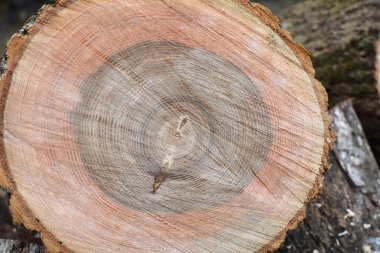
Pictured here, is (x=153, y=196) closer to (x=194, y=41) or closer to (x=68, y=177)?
(x=68, y=177)

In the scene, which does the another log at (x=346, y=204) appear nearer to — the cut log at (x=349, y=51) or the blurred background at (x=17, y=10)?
the cut log at (x=349, y=51)

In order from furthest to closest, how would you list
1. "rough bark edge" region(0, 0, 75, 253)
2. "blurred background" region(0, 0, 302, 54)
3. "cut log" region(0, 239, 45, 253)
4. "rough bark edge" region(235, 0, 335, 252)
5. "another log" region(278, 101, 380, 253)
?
"blurred background" region(0, 0, 302, 54) < "another log" region(278, 101, 380, 253) < "cut log" region(0, 239, 45, 253) < "rough bark edge" region(235, 0, 335, 252) < "rough bark edge" region(0, 0, 75, 253)

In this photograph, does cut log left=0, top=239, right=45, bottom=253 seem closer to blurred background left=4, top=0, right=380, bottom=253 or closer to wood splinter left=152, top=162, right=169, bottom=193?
blurred background left=4, top=0, right=380, bottom=253

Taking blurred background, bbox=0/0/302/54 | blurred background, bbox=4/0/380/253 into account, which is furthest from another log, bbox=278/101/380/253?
blurred background, bbox=0/0/302/54

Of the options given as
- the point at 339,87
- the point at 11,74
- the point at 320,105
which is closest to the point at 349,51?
the point at 339,87

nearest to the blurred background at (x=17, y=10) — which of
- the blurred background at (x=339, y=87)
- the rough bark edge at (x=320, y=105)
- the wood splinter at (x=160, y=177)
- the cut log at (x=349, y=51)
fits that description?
the blurred background at (x=339, y=87)

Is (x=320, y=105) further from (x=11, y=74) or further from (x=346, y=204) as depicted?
(x=11, y=74)
